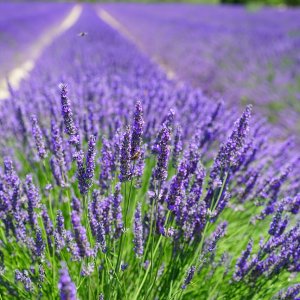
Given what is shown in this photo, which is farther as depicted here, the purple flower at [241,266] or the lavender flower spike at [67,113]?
the purple flower at [241,266]

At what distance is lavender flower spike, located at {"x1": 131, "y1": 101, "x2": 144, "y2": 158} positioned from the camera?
48.2 inches

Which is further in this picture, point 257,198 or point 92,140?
point 257,198

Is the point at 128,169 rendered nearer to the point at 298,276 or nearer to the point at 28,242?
the point at 28,242

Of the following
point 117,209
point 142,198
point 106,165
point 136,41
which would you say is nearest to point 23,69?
point 136,41

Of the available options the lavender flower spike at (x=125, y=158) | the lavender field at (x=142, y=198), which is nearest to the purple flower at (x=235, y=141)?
the lavender field at (x=142, y=198)

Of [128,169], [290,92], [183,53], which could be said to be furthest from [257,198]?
[183,53]

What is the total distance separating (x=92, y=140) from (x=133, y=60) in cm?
536

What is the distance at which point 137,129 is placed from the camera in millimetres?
1239

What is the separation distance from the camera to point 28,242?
1.62 metres

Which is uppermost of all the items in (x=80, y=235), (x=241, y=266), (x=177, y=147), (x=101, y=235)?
(x=177, y=147)

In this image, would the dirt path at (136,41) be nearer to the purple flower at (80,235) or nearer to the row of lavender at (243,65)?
the row of lavender at (243,65)

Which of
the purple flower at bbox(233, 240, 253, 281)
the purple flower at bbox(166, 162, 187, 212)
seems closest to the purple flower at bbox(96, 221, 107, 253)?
the purple flower at bbox(166, 162, 187, 212)

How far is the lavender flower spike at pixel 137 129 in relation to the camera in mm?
1225

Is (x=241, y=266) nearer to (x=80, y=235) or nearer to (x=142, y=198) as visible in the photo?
(x=142, y=198)
